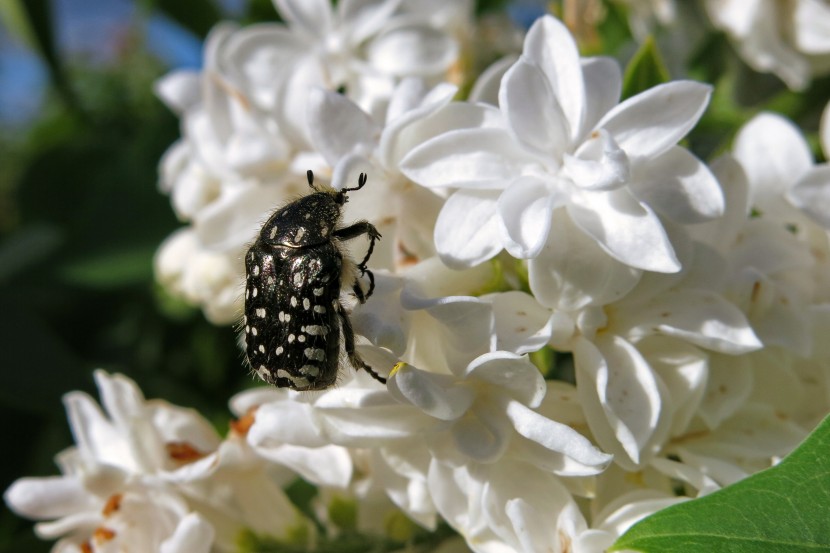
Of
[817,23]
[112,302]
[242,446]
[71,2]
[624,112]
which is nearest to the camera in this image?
[624,112]

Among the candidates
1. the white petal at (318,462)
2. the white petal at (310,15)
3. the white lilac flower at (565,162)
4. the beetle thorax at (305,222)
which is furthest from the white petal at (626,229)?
the white petal at (310,15)

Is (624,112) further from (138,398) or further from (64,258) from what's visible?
(64,258)

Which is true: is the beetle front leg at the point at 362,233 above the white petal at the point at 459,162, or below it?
below

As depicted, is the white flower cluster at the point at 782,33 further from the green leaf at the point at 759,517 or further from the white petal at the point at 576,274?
the green leaf at the point at 759,517

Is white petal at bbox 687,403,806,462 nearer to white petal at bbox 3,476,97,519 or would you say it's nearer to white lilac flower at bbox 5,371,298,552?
white lilac flower at bbox 5,371,298,552

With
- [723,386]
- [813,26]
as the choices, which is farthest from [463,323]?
[813,26]

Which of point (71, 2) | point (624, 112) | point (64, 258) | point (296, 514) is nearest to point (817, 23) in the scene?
point (624, 112)
